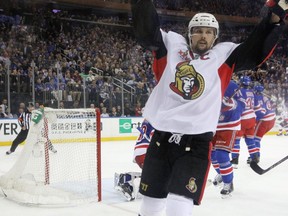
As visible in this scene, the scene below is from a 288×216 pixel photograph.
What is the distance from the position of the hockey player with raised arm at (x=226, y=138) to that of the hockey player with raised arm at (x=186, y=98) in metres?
2.25

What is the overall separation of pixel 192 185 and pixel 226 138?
8.15 ft

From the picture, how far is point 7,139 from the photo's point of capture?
378 inches

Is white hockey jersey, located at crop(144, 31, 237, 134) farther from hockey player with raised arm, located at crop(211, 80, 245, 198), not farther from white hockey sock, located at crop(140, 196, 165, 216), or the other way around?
hockey player with raised arm, located at crop(211, 80, 245, 198)

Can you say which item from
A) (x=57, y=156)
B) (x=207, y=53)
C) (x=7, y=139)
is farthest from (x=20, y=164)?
(x=7, y=139)

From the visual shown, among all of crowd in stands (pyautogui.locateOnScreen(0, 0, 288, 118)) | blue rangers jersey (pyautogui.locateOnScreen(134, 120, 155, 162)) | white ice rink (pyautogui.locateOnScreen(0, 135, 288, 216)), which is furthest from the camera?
crowd in stands (pyautogui.locateOnScreen(0, 0, 288, 118))

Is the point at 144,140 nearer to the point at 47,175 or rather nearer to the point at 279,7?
the point at 47,175

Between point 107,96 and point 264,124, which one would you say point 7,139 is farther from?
point 264,124

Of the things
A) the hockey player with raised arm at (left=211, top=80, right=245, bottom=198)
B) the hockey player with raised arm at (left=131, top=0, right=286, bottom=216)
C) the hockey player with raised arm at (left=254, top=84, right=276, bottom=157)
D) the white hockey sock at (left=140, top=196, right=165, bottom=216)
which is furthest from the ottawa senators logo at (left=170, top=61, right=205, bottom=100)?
the hockey player with raised arm at (left=254, top=84, right=276, bottom=157)

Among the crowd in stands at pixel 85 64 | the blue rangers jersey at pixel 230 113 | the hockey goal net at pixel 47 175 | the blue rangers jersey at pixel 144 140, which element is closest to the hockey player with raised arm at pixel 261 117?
the blue rangers jersey at pixel 230 113

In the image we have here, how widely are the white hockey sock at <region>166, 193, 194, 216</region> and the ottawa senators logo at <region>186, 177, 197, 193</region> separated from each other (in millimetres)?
46

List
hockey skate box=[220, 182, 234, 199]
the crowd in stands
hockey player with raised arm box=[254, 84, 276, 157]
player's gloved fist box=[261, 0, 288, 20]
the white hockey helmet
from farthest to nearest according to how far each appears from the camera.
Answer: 1. the crowd in stands
2. hockey player with raised arm box=[254, 84, 276, 157]
3. hockey skate box=[220, 182, 234, 199]
4. the white hockey helmet
5. player's gloved fist box=[261, 0, 288, 20]

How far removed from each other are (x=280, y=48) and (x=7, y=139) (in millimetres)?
14112

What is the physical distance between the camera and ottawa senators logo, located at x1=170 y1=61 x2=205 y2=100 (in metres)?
2.12

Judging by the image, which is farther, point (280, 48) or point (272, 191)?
point (280, 48)
